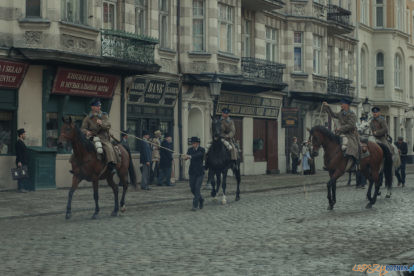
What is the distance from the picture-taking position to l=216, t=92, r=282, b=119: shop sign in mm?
33969

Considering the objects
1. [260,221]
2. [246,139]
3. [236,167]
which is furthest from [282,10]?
[260,221]

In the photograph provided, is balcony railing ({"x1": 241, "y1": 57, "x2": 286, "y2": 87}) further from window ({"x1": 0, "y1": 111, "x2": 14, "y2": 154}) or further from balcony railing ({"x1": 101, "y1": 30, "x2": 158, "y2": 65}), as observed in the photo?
window ({"x1": 0, "y1": 111, "x2": 14, "y2": 154})

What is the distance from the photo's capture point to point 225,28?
3284 centimetres

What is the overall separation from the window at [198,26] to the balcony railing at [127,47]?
436 centimetres

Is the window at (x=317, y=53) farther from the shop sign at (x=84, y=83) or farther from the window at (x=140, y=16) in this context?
the shop sign at (x=84, y=83)

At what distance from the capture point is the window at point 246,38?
35.9 m

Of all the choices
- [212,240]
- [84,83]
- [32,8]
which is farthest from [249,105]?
[212,240]

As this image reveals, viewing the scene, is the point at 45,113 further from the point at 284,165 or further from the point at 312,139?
the point at 284,165

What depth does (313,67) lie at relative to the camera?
4166 centimetres

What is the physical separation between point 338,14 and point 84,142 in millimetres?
30939

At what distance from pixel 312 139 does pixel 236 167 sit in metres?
3.19

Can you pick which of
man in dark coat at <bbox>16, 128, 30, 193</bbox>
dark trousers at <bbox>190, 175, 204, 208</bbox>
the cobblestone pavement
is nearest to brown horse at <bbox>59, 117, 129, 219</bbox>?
the cobblestone pavement

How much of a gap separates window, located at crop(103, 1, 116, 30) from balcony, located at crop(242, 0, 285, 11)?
9.35m

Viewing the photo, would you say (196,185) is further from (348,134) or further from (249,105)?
(249,105)
